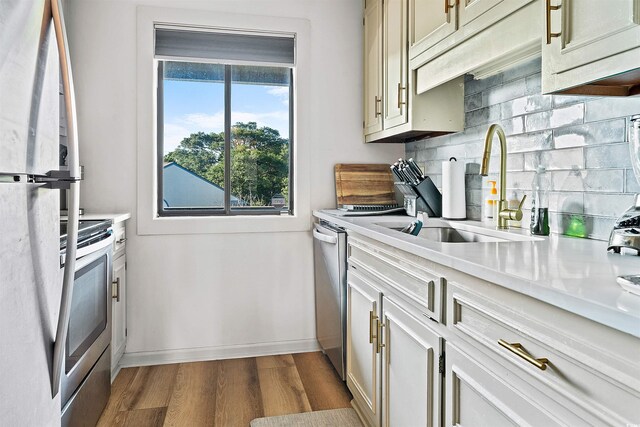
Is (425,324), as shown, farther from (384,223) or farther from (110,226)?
(110,226)

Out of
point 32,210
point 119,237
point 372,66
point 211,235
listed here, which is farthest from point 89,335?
point 372,66

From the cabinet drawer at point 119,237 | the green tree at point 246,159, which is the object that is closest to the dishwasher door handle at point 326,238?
the green tree at point 246,159

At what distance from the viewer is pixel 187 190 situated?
296 centimetres

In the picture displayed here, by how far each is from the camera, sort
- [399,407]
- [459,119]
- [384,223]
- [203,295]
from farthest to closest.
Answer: [203,295]
[459,119]
[384,223]
[399,407]

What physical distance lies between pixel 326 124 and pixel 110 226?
151 cm

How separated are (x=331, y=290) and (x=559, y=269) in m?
1.63

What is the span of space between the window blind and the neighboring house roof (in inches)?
29.2

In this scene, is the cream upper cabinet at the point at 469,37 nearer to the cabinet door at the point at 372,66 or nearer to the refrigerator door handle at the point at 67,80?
the cabinet door at the point at 372,66

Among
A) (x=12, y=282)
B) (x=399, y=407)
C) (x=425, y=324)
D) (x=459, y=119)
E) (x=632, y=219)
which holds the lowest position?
(x=399, y=407)

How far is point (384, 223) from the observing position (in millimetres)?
2146

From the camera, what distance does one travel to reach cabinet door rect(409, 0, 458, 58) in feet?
5.78

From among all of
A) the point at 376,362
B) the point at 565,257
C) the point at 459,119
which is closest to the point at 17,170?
the point at 565,257

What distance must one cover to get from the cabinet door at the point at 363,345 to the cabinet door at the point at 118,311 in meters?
1.29

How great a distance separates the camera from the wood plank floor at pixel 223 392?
2.09m
